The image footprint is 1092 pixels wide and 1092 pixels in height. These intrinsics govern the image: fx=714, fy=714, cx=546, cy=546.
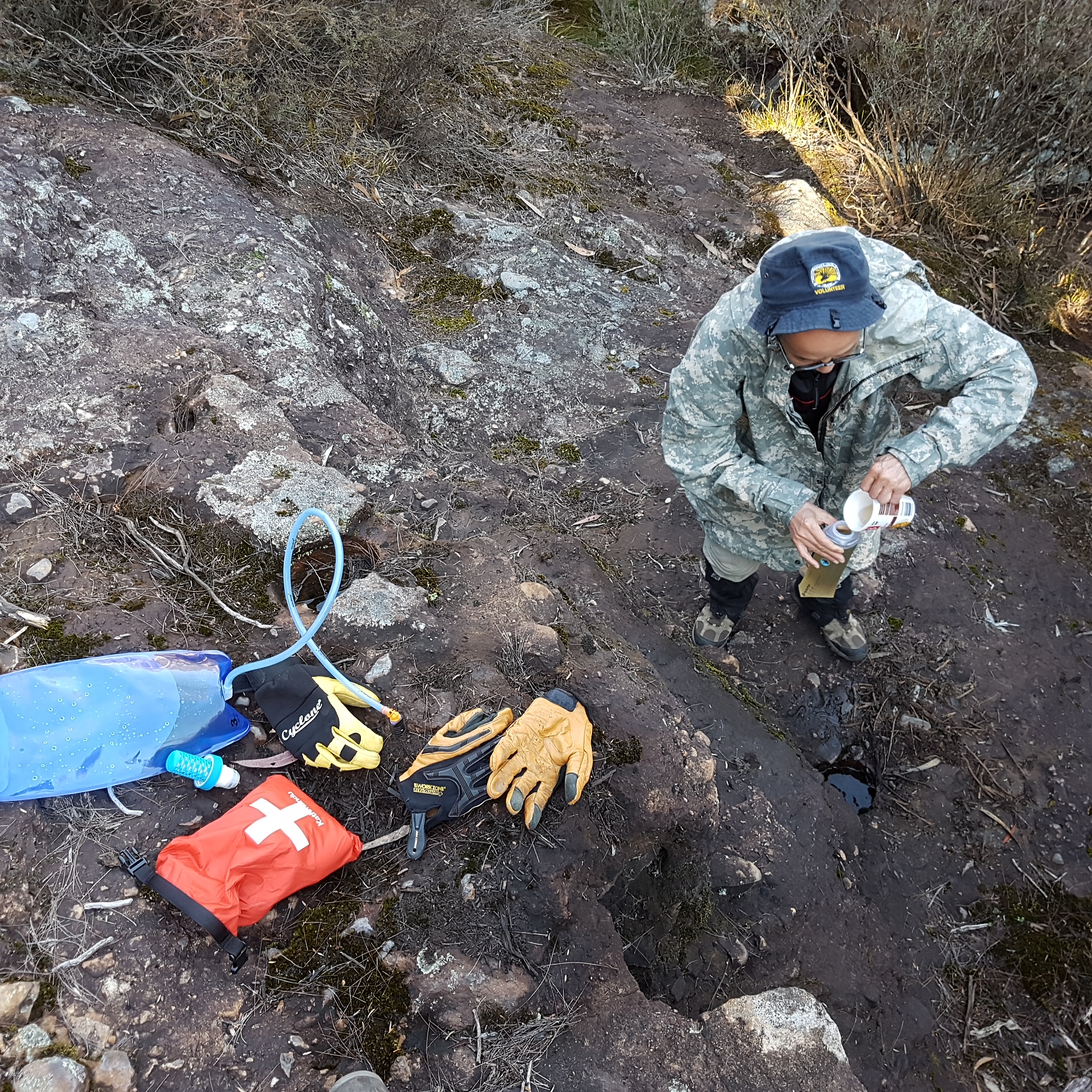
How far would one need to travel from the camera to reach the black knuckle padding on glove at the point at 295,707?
2287mm

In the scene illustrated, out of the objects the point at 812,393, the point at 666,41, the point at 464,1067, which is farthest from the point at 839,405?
the point at 666,41

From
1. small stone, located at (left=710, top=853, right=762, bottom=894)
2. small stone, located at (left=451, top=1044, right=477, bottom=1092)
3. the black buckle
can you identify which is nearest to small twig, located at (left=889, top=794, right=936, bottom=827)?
small stone, located at (left=710, top=853, right=762, bottom=894)

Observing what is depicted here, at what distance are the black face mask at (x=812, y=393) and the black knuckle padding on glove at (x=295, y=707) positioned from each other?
1.94 m

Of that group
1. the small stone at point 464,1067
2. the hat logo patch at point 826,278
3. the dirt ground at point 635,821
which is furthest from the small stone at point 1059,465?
the small stone at point 464,1067

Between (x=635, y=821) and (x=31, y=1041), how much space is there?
170 centimetres

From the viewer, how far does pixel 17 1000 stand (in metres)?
1.77

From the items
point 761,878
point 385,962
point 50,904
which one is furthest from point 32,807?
point 761,878

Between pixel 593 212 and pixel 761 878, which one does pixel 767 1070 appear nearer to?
pixel 761 878

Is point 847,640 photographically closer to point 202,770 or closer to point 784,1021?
point 784,1021

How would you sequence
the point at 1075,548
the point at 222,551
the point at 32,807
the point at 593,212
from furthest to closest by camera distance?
1. the point at 593,212
2. the point at 1075,548
3. the point at 222,551
4. the point at 32,807

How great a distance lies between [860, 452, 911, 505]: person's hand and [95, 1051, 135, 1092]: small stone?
102 inches

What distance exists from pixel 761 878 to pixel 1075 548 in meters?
2.90

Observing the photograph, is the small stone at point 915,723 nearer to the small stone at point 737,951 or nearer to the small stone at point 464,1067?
the small stone at point 737,951

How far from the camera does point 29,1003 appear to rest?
1.78 metres
